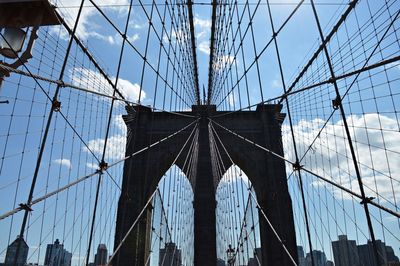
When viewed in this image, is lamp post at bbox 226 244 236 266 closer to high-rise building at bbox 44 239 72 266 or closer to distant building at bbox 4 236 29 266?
high-rise building at bbox 44 239 72 266

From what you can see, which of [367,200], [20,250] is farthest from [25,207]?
[367,200]

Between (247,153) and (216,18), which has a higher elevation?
(216,18)

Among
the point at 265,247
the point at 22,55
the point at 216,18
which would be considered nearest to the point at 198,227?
the point at 265,247

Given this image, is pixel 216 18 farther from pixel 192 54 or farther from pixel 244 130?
pixel 244 130

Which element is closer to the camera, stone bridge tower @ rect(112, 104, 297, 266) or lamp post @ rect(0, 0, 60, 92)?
lamp post @ rect(0, 0, 60, 92)

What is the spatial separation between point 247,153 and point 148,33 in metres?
11.8

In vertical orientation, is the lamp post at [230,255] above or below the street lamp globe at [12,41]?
below

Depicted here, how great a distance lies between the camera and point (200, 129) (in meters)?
13.0

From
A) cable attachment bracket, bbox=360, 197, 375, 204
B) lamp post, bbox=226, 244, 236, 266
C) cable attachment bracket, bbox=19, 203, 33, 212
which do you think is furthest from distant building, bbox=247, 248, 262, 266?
cable attachment bracket, bbox=19, 203, 33, 212

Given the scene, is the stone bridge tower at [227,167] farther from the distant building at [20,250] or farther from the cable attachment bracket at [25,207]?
the cable attachment bracket at [25,207]

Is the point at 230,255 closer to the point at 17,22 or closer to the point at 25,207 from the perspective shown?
the point at 17,22

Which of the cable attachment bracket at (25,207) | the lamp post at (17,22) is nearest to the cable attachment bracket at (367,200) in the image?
the cable attachment bracket at (25,207)

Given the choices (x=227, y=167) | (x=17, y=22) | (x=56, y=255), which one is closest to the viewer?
(x=17, y=22)

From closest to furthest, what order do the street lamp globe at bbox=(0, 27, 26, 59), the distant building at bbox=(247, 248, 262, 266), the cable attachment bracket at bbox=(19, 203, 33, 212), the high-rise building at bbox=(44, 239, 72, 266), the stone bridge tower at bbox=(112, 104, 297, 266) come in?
the cable attachment bracket at bbox=(19, 203, 33, 212) < the street lamp globe at bbox=(0, 27, 26, 59) < the high-rise building at bbox=(44, 239, 72, 266) < the distant building at bbox=(247, 248, 262, 266) < the stone bridge tower at bbox=(112, 104, 297, 266)
